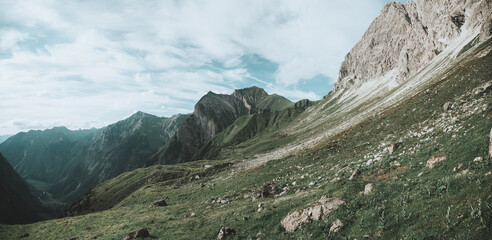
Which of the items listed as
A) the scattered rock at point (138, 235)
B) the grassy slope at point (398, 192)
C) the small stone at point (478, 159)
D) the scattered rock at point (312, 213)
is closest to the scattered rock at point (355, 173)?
the grassy slope at point (398, 192)

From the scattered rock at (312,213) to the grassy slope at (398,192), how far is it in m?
0.60

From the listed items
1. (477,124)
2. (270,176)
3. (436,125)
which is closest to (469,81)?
(436,125)

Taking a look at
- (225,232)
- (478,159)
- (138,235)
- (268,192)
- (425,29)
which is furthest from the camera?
(425,29)

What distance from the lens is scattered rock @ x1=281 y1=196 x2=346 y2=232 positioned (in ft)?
53.4

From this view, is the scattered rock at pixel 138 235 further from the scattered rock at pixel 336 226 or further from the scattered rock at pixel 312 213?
the scattered rock at pixel 336 226

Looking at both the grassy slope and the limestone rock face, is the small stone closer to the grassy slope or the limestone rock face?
the grassy slope

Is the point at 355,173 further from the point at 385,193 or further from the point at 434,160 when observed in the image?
the point at 385,193

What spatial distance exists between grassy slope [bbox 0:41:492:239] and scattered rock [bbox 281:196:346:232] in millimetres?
600

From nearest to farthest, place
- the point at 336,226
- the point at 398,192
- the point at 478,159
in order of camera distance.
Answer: the point at 336,226
the point at 478,159
the point at 398,192

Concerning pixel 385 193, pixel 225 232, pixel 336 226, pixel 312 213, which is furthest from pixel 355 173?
pixel 225 232

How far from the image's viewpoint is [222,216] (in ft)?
78.9

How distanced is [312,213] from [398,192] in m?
6.17

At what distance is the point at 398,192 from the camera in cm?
1545

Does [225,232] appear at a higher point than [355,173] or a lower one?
higher
